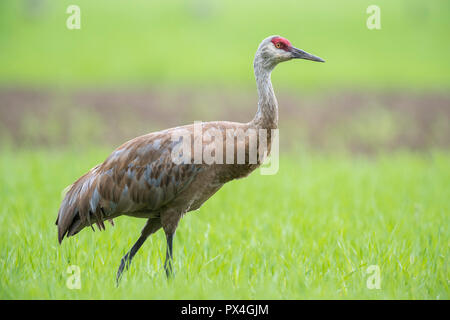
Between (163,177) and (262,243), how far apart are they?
4.72ft

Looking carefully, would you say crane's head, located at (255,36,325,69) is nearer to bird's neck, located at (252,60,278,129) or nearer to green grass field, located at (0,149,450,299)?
bird's neck, located at (252,60,278,129)

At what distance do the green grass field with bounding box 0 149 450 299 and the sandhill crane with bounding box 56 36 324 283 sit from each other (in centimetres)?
41

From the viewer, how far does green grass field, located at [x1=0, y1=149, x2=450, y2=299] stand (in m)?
4.14

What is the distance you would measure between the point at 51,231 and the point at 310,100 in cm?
1172

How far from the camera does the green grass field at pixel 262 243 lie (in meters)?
4.14

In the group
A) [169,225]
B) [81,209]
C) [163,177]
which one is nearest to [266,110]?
[163,177]

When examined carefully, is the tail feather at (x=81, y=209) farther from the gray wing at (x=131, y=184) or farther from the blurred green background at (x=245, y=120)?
the blurred green background at (x=245, y=120)

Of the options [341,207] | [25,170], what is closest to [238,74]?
[25,170]

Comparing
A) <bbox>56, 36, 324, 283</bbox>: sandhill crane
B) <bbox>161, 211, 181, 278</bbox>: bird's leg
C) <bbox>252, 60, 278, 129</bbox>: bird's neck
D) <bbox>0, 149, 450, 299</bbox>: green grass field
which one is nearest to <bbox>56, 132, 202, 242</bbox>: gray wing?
<bbox>56, 36, 324, 283</bbox>: sandhill crane

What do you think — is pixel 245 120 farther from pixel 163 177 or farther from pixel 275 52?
pixel 163 177

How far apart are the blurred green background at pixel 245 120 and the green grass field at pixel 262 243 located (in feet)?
0.08
